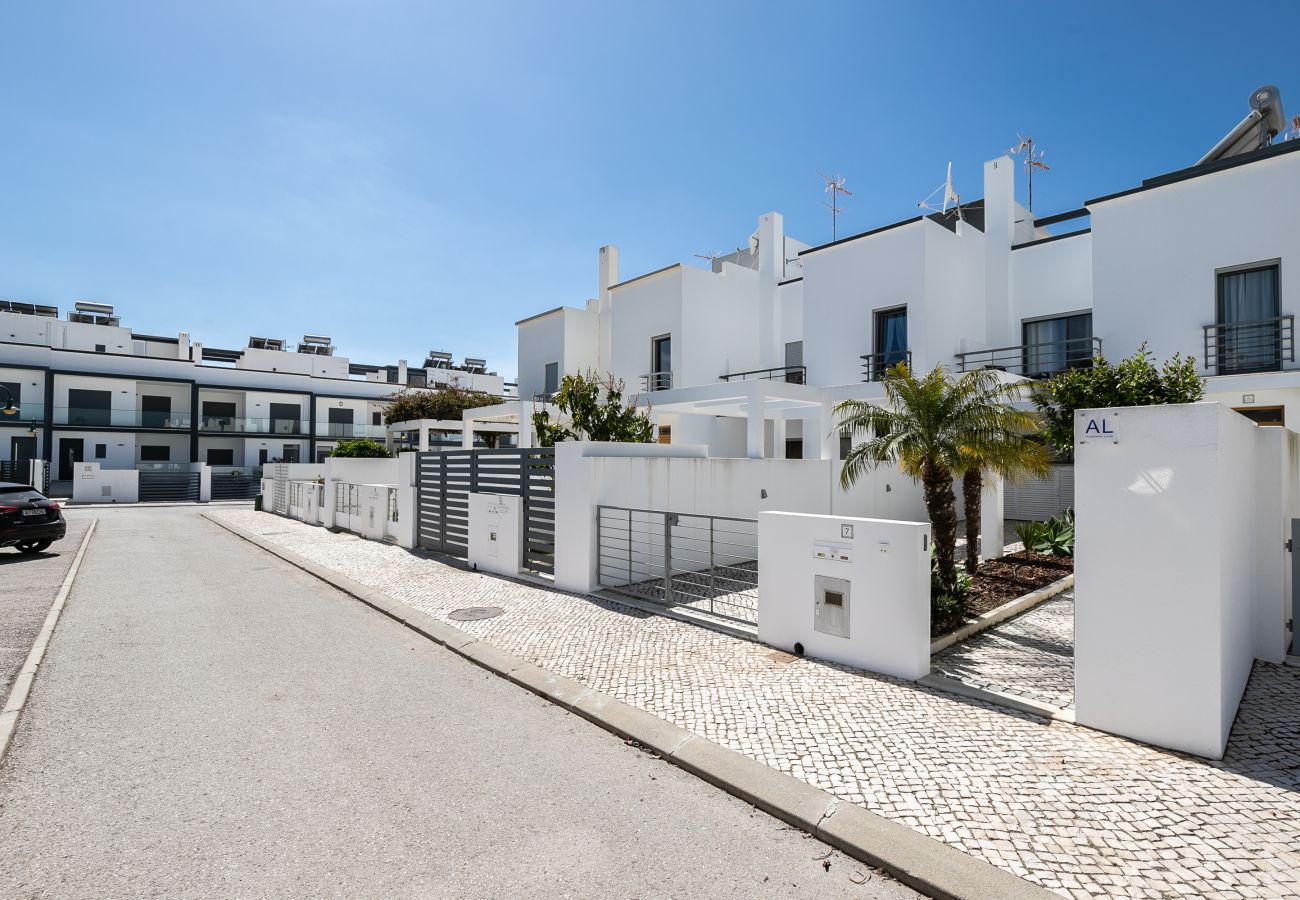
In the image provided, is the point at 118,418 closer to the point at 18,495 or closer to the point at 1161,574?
the point at 18,495

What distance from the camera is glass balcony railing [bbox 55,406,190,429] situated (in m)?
36.9

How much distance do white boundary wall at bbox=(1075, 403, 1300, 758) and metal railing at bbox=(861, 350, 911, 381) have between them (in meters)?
13.2

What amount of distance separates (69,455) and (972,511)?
155 ft

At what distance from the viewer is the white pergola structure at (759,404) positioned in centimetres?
1469

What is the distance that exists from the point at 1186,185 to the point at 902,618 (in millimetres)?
14680

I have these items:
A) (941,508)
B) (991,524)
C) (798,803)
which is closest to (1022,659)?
(941,508)

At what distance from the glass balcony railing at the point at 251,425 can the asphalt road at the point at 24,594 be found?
2685 cm

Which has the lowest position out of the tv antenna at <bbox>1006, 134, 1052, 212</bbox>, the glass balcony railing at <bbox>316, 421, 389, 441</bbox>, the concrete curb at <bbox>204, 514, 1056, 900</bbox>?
the concrete curb at <bbox>204, 514, 1056, 900</bbox>

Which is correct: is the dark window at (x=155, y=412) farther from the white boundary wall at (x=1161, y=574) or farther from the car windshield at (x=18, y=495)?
the white boundary wall at (x=1161, y=574)

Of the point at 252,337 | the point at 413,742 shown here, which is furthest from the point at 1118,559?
the point at 252,337


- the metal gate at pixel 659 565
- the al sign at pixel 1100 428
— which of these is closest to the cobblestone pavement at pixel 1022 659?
the al sign at pixel 1100 428

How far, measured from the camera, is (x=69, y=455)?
122 ft

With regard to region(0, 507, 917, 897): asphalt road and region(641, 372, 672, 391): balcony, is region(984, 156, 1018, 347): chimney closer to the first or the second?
region(641, 372, 672, 391): balcony

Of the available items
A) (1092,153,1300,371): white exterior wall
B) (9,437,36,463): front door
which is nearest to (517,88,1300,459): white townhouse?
(1092,153,1300,371): white exterior wall
